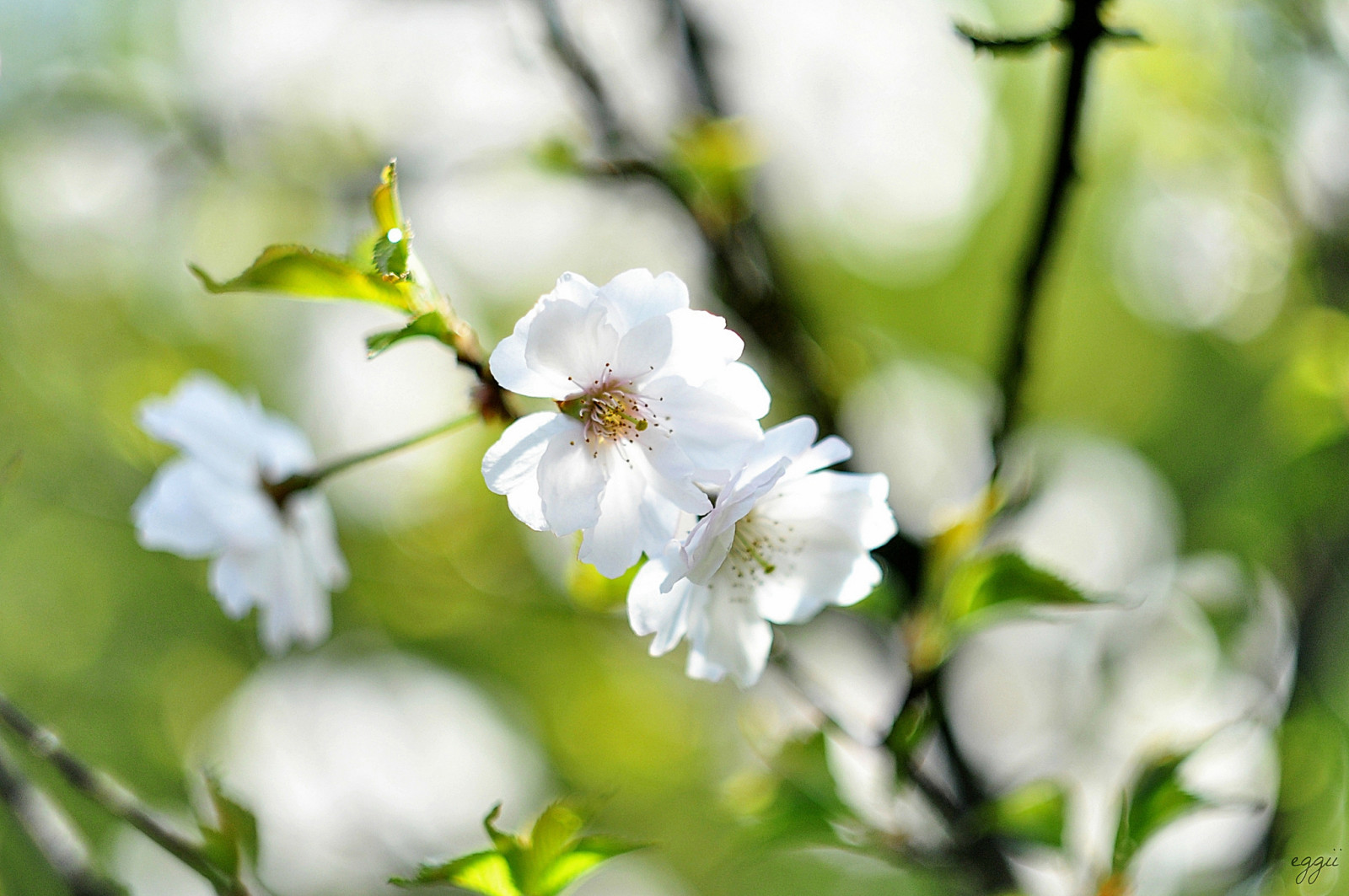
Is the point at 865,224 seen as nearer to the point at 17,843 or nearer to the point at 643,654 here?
the point at 643,654

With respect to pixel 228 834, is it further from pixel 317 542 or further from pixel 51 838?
pixel 317 542

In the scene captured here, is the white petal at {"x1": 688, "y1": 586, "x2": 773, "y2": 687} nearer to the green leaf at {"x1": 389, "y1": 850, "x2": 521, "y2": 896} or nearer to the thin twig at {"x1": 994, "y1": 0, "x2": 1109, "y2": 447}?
the green leaf at {"x1": 389, "y1": 850, "x2": 521, "y2": 896}

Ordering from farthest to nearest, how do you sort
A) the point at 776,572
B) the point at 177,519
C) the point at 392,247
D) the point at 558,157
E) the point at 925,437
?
the point at 925,437 < the point at 558,157 < the point at 177,519 < the point at 776,572 < the point at 392,247

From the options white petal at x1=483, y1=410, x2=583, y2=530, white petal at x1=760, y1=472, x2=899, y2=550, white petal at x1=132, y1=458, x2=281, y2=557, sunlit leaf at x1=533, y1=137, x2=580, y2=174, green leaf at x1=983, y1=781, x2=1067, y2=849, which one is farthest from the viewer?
sunlit leaf at x1=533, y1=137, x2=580, y2=174

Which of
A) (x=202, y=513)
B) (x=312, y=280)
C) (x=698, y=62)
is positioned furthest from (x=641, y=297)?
(x=698, y=62)

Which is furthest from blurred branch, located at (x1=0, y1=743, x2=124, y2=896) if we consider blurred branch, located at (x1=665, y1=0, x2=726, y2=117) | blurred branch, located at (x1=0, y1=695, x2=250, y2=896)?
blurred branch, located at (x1=665, y1=0, x2=726, y2=117)

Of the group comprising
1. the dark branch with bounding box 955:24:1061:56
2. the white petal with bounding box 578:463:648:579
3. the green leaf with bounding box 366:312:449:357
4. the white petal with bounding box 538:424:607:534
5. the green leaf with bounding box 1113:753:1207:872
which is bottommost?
the green leaf with bounding box 1113:753:1207:872
